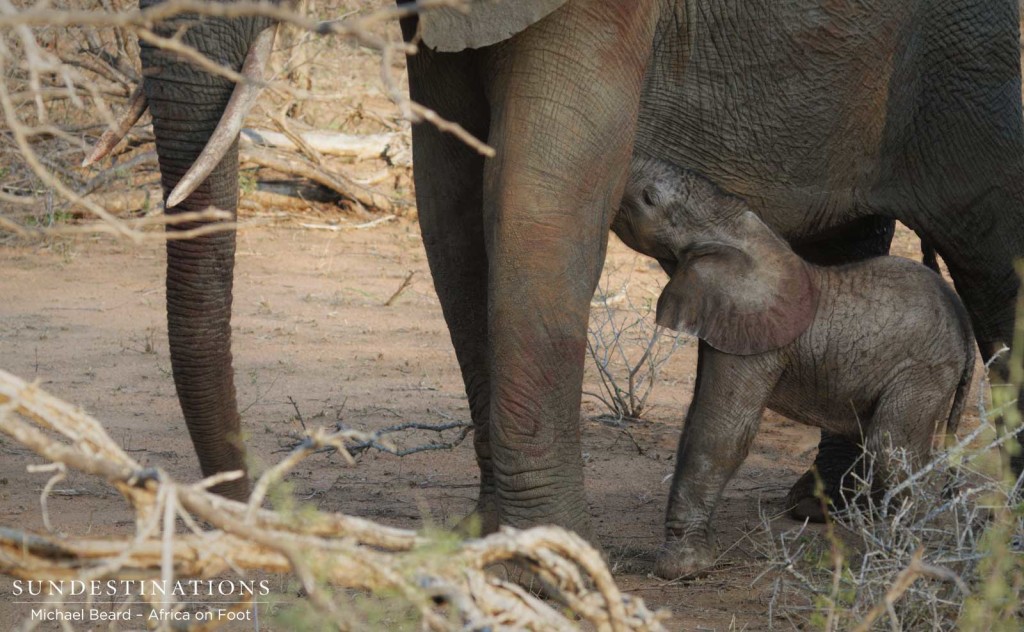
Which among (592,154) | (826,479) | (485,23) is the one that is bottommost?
(826,479)

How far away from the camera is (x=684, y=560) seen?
362 centimetres

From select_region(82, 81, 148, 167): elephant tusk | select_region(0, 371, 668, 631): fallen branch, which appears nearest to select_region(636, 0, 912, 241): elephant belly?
select_region(82, 81, 148, 167): elephant tusk

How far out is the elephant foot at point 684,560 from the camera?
362 cm

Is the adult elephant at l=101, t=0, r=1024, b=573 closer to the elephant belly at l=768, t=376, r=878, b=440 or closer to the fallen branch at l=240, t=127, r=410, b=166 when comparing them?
the elephant belly at l=768, t=376, r=878, b=440

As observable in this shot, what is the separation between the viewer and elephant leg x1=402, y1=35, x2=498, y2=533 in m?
3.85

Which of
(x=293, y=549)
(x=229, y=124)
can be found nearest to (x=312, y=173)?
(x=229, y=124)

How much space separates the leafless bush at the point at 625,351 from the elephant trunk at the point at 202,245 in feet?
5.83

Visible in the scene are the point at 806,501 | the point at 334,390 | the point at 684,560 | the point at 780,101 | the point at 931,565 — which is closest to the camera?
the point at 931,565

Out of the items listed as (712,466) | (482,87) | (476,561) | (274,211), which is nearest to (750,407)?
(712,466)

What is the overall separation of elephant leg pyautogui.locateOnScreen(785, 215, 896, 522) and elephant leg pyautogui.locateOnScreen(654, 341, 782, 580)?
76 centimetres

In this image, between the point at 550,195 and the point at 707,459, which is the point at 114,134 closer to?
the point at 550,195

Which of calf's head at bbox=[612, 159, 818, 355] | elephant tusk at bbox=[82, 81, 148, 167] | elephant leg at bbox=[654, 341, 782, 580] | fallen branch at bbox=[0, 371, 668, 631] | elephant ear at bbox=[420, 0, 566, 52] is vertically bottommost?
elephant leg at bbox=[654, 341, 782, 580]

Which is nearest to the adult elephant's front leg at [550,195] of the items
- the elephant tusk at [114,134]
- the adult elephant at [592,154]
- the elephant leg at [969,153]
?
the adult elephant at [592,154]

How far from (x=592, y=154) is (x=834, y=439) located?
68.4 inches
